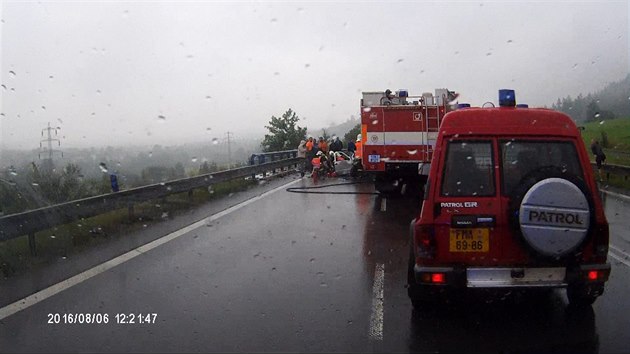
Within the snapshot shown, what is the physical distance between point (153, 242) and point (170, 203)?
530cm

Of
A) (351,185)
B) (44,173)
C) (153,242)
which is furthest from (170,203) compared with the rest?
(351,185)

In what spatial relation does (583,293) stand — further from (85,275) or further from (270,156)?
(270,156)

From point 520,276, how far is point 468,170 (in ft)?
3.35

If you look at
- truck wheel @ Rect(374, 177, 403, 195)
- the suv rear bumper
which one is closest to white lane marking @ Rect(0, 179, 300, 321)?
the suv rear bumper

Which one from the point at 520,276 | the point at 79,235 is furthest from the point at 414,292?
the point at 79,235

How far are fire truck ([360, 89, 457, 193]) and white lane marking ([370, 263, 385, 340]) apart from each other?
28.2 feet

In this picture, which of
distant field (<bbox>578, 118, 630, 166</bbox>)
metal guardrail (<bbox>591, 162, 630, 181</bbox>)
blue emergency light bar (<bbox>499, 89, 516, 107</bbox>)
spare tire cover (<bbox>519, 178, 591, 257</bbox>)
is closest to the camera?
spare tire cover (<bbox>519, 178, 591, 257</bbox>)

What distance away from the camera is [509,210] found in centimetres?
513

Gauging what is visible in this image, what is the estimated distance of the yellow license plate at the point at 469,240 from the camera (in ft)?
17.2

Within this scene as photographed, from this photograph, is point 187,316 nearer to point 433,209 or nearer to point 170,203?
point 433,209

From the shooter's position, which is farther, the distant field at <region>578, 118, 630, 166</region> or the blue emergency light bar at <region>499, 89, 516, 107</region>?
the distant field at <region>578, 118, 630, 166</region>

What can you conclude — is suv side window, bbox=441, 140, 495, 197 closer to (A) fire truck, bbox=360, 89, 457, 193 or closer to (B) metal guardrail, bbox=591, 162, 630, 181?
(A) fire truck, bbox=360, 89, 457, 193

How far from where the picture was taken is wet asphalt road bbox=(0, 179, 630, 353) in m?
5.04

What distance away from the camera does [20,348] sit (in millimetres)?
5027
